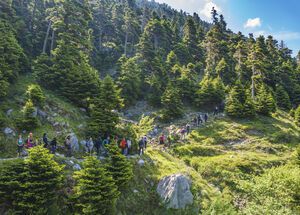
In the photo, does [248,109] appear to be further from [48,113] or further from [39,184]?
[39,184]

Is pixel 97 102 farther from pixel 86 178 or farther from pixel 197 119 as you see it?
pixel 197 119

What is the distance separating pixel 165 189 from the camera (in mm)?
22891

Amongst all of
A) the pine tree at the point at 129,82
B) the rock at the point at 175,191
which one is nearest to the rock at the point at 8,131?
the rock at the point at 175,191

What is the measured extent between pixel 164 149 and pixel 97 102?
9.99 meters

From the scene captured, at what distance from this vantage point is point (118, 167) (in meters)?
21.1

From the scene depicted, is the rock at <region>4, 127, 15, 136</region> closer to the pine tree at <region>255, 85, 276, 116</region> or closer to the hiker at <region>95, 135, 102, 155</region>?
the hiker at <region>95, 135, 102, 155</region>

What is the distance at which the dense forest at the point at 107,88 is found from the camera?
17.8 metres

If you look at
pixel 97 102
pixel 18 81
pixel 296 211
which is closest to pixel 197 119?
pixel 97 102

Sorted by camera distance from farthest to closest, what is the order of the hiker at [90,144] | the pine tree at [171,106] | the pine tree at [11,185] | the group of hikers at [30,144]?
the pine tree at [171,106], the hiker at [90,144], the group of hikers at [30,144], the pine tree at [11,185]

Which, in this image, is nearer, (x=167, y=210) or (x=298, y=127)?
(x=167, y=210)

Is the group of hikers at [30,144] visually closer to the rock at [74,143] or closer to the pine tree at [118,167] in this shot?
the rock at [74,143]

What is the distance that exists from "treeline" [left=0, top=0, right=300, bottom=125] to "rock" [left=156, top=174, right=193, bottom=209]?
9.65 meters

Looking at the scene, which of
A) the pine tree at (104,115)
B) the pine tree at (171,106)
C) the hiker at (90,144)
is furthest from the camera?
the pine tree at (171,106)

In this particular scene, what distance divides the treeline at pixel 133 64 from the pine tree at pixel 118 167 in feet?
26.9
